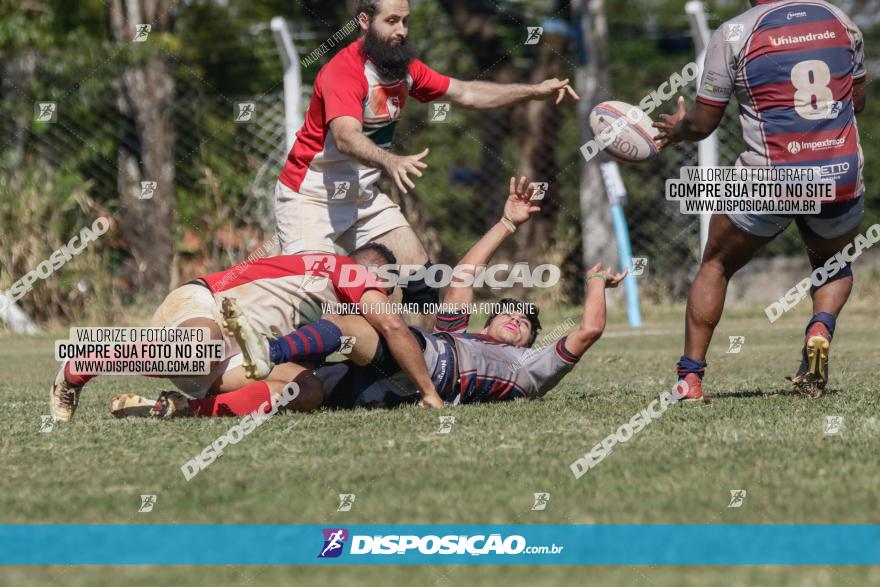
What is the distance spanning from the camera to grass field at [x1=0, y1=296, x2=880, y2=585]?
316 cm

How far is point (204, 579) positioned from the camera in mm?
3090

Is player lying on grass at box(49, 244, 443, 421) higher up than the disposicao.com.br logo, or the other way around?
player lying on grass at box(49, 244, 443, 421)

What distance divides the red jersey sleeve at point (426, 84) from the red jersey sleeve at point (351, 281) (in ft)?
5.89

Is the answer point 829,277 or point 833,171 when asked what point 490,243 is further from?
point 833,171

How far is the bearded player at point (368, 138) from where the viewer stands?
22.1 ft

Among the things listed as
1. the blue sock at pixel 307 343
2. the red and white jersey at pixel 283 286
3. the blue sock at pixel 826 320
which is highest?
the red and white jersey at pixel 283 286

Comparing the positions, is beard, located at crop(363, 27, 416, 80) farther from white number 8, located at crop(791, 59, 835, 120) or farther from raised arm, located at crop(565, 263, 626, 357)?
white number 8, located at crop(791, 59, 835, 120)

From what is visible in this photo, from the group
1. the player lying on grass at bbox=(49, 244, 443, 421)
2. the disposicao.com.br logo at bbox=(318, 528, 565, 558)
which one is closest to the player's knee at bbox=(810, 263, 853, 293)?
the player lying on grass at bbox=(49, 244, 443, 421)

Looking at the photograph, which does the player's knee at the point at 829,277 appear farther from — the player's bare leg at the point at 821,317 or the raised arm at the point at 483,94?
the raised arm at the point at 483,94

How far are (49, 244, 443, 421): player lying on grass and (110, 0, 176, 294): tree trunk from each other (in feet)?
22.7

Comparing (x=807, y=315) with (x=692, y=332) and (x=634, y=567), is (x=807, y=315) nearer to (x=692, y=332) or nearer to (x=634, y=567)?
(x=692, y=332)

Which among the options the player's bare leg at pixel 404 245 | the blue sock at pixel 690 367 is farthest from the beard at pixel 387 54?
the blue sock at pixel 690 367

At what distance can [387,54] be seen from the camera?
6754 mm

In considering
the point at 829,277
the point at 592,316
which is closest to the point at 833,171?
the point at 829,277
